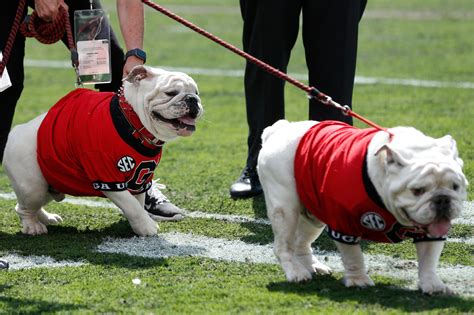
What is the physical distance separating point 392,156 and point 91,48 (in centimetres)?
243

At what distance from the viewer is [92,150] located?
566cm

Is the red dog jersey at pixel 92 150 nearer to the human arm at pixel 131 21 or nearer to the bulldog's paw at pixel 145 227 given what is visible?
the bulldog's paw at pixel 145 227

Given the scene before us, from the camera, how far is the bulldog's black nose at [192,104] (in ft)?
18.4

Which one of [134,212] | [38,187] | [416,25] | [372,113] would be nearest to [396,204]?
[134,212]

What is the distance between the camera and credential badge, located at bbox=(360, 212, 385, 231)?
429 centimetres

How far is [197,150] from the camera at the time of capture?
8531mm

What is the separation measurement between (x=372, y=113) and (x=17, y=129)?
439 cm

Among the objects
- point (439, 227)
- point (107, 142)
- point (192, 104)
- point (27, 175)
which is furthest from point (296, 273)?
point (27, 175)

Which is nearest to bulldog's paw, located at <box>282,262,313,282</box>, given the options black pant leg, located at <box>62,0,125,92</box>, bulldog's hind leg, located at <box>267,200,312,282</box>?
bulldog's hind leg, located at <box>267,200,312,282</box>

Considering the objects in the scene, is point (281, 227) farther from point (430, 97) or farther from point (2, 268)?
point (430, 97)

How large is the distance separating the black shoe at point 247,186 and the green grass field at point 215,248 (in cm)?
9

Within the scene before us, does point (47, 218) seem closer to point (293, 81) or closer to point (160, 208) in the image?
point (160, 208)

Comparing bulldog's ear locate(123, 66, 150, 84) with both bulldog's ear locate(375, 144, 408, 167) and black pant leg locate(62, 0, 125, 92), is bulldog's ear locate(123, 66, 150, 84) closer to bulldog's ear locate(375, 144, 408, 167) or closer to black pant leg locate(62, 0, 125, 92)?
black pant leg locate(62, 0, 125, 92)

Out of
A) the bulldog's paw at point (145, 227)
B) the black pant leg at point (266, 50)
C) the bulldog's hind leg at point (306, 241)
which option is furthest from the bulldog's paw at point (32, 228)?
the bulldog's hind leg at point (306, 241)
